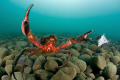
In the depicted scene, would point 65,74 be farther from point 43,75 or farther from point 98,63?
point 98,63

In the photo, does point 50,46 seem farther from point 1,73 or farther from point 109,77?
point 109,77

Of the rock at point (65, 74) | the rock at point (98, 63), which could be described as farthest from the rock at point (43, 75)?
the rock at point (98, 63)

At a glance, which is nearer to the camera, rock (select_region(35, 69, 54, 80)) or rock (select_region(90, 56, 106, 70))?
rock (select_region(35, 69, 54, 80))

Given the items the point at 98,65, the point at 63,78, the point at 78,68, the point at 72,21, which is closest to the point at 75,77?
the point at 78,68

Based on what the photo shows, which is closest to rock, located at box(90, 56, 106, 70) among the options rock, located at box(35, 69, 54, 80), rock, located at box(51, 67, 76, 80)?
rock, located at box(51, 67, 76, 80)

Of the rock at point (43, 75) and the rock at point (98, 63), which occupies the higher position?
the rock at point (98, 63)

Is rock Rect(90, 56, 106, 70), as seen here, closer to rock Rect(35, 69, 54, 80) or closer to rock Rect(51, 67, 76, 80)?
rock Rect(51, 67, 76, 80)

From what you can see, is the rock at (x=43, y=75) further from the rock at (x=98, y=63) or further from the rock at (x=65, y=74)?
the rock at (x=98, y=63)

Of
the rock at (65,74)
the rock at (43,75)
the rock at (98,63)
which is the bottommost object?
the rock at (43,75)

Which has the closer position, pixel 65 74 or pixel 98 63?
pixel 65 74

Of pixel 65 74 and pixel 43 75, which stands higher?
pixel 65 74

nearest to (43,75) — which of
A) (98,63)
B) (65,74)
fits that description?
(65,74)
